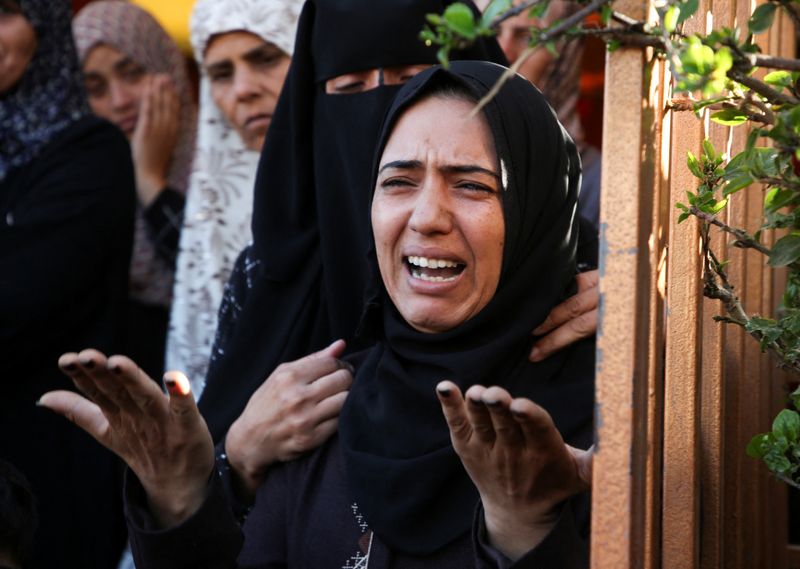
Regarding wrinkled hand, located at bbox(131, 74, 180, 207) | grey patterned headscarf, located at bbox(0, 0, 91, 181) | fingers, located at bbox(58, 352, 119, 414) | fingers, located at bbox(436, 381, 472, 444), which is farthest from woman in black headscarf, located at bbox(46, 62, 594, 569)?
wrinkled hand, located at bbox(131, 74, 180, 207)

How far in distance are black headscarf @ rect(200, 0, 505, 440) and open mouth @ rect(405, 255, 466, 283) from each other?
18.9 inches

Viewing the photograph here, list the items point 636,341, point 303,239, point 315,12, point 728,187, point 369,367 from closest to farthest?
point 636,341 < point 728,187 < point 369,367 < point 303,239 < point 315,12

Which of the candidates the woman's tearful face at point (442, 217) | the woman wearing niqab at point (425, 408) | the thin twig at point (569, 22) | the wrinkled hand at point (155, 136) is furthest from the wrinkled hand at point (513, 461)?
the wrinkled hand at point (155, 136)

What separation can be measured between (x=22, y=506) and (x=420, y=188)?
100cm

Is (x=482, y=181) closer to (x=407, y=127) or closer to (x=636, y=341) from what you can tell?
(x=407, y=127)

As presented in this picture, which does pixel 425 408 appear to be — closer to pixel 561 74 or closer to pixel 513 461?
pixel 513 461

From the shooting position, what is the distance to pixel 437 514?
6.73ft

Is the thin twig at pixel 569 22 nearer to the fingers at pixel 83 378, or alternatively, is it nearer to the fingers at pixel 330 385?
the fingers at pixel 83 378

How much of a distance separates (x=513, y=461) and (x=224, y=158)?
259cm

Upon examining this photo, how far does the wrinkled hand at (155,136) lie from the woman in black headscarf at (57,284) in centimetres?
68

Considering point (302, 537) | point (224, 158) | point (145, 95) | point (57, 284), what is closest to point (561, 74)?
point (224, 158)

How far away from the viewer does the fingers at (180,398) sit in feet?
5.71

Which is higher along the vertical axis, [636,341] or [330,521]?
[636,341]

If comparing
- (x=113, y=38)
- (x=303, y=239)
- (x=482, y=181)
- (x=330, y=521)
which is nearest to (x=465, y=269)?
(x=482, y=181)
